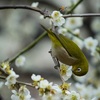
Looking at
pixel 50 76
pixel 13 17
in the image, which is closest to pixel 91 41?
pixel 13 17

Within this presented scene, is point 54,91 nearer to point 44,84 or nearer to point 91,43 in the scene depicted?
point 44,84

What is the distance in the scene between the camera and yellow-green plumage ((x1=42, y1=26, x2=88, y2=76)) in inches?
31.9

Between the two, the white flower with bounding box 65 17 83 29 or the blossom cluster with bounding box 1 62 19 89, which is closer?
the blossom cluster with bounding box 1 62 19 89

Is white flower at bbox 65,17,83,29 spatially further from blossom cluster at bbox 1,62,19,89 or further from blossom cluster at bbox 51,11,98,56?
blossom cluster at bbox 1,62,19,89

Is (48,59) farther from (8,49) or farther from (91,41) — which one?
(91,41)

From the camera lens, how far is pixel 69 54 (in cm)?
82

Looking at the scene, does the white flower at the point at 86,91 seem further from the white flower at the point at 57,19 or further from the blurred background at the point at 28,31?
the blurred background at the point at 28,31

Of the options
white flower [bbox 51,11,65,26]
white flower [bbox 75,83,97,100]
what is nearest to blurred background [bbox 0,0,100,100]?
white flower [bbox 75,83,97,100]

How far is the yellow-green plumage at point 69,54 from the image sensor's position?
2.66 feet

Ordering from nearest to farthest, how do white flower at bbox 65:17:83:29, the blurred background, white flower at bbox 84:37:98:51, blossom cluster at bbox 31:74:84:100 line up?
blossom cluster at bbox 31:74:84:100 < white flower at bbox 84:37:98:51 < white flower at bbox 65:17:83:29 < the blurred background

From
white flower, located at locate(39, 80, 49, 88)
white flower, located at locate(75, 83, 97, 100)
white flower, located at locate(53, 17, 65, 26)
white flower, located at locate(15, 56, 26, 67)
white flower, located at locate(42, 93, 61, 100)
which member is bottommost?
white flower, located at locate(42, 93, 61, 100)

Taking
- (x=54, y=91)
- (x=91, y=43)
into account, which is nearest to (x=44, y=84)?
(x=54, y=91)

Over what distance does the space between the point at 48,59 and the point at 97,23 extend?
1.08 meters

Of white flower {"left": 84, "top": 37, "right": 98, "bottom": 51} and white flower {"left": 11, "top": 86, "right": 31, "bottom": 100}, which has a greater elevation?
white flower {"left": 84, "top": 37, "right": 98, "bottom": 51}
